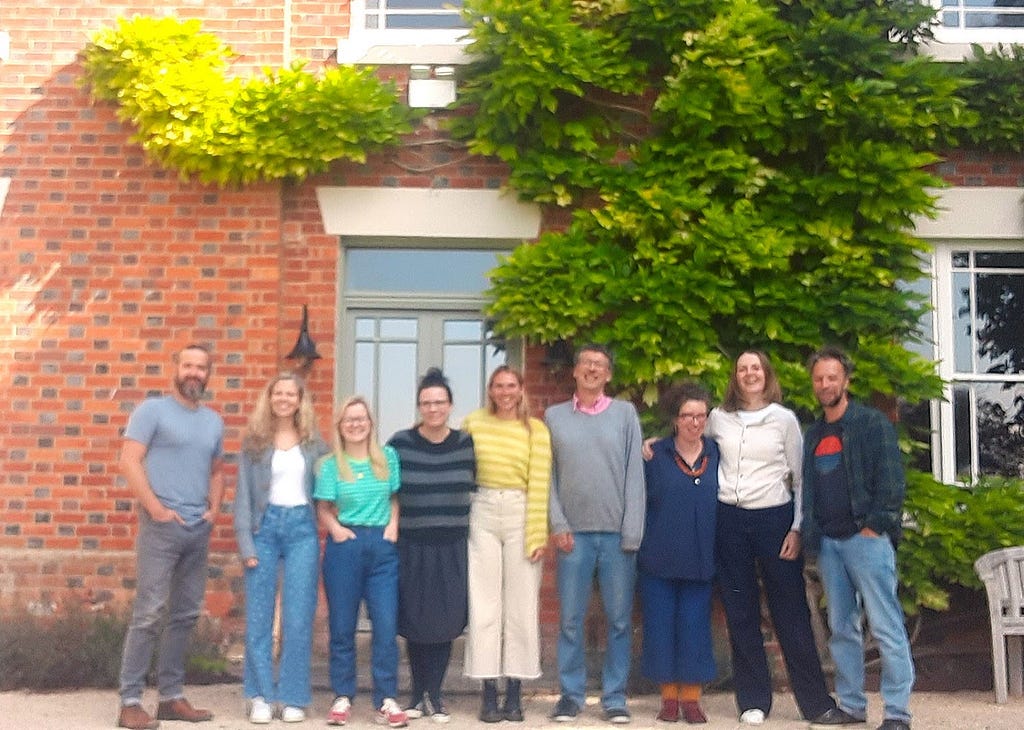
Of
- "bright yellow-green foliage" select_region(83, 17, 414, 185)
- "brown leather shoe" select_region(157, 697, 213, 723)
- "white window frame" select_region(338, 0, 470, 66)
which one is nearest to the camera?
"brown leather shoe" select_region(157, 697, 213, 723)

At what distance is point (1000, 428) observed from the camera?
26.2ft

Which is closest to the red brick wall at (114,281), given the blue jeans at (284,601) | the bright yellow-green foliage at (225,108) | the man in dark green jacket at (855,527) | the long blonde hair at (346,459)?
the bright yellow-green foliage at (225,108)

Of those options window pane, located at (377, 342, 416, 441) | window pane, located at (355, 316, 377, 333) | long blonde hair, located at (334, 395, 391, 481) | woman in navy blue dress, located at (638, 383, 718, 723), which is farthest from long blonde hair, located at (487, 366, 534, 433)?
window pane, located at (355, 316, 377, 333)

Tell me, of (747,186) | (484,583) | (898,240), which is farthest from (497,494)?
(898,240)

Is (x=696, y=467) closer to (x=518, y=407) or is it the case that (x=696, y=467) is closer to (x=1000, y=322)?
(x=518, y=407)

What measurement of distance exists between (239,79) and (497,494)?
3202mm

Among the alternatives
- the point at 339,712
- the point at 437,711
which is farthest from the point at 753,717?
the point at 339,712

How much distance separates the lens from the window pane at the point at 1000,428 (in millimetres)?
7949

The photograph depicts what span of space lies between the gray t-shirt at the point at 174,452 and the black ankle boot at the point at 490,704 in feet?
5.49

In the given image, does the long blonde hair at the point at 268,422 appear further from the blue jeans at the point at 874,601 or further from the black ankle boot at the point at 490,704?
the blue jeans at the point at 874,601

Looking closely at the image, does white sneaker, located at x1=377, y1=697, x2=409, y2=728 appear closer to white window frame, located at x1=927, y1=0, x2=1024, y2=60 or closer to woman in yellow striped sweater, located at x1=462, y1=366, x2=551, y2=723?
woman in yellow striped sweater, located at x1=462, y1=366, x2=551, y2=723

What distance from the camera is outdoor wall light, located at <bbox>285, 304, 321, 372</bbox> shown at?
7.57 metres

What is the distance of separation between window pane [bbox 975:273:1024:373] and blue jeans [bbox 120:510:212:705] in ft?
16.2

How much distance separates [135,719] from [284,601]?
0.89 meters
